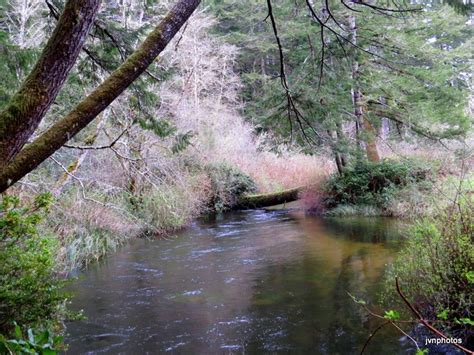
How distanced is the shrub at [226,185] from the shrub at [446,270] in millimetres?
11199

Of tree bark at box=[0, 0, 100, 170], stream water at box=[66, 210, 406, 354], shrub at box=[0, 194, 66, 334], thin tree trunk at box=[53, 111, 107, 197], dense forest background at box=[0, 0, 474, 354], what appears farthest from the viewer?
thin tree trunk at box=[53, 111, 107, 197]

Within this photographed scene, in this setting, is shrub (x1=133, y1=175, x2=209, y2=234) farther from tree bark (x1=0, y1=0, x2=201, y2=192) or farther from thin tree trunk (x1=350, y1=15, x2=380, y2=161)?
tree bark (x1=0, y1=0, x2=201, y2=192)

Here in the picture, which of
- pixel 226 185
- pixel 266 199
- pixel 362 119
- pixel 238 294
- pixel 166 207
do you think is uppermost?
pixel 362 119

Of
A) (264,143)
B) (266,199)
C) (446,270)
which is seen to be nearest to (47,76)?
(446,270)

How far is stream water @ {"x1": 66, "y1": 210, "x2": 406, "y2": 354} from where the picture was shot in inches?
193

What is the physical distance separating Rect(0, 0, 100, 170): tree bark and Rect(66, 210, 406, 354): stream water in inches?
144

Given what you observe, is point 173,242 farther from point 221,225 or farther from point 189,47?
point 189,47

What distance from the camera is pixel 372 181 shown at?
13969 millimetres

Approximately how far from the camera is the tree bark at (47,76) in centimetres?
192

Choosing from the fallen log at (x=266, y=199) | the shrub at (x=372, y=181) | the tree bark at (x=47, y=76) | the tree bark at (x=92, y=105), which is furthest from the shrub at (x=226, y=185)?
the tree bark at (x=47, y=76)

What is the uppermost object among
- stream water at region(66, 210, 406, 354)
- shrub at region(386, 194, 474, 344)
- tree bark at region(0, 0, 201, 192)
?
tree bark at region(0, 0, 201, 192)

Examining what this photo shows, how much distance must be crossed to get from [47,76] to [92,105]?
0.83ft

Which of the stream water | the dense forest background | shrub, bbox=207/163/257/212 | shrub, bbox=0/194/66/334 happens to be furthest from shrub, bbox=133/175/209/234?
shrub, bbox=0/194/66/334

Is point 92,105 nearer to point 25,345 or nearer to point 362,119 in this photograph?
point 25,345
